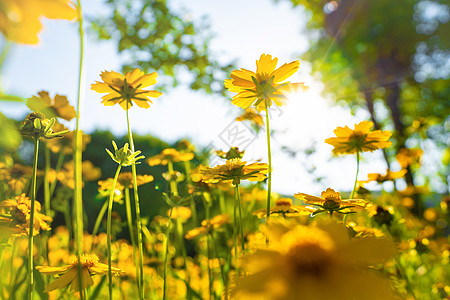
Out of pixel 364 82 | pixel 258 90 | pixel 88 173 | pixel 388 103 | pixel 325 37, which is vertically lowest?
pixel 88 173

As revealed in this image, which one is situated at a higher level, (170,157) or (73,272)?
(170,157)

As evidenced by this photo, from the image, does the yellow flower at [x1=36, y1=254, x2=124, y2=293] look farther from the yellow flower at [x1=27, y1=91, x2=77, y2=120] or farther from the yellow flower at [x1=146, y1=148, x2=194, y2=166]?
the yellow flower at [x1=146, y1=148, x2=194, y2=166]

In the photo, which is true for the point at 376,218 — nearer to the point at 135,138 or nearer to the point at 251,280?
the point at 251,280

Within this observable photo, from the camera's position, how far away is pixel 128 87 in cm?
69

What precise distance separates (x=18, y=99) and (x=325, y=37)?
7.20m

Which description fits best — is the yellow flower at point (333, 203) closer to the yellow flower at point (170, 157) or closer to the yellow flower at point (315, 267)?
the yellow flower at point (315, 267)

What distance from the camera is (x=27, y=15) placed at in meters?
0.18

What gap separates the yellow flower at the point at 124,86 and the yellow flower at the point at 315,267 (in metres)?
0.49

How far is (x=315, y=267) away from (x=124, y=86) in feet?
1.87

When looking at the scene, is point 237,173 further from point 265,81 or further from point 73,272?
point 73,272

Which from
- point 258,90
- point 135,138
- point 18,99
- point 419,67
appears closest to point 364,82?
point 419,67

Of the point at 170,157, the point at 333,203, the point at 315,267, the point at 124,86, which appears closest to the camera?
the point at 315,267

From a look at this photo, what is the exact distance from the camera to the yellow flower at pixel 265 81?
58 cm

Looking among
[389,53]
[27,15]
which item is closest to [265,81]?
[27,15]
